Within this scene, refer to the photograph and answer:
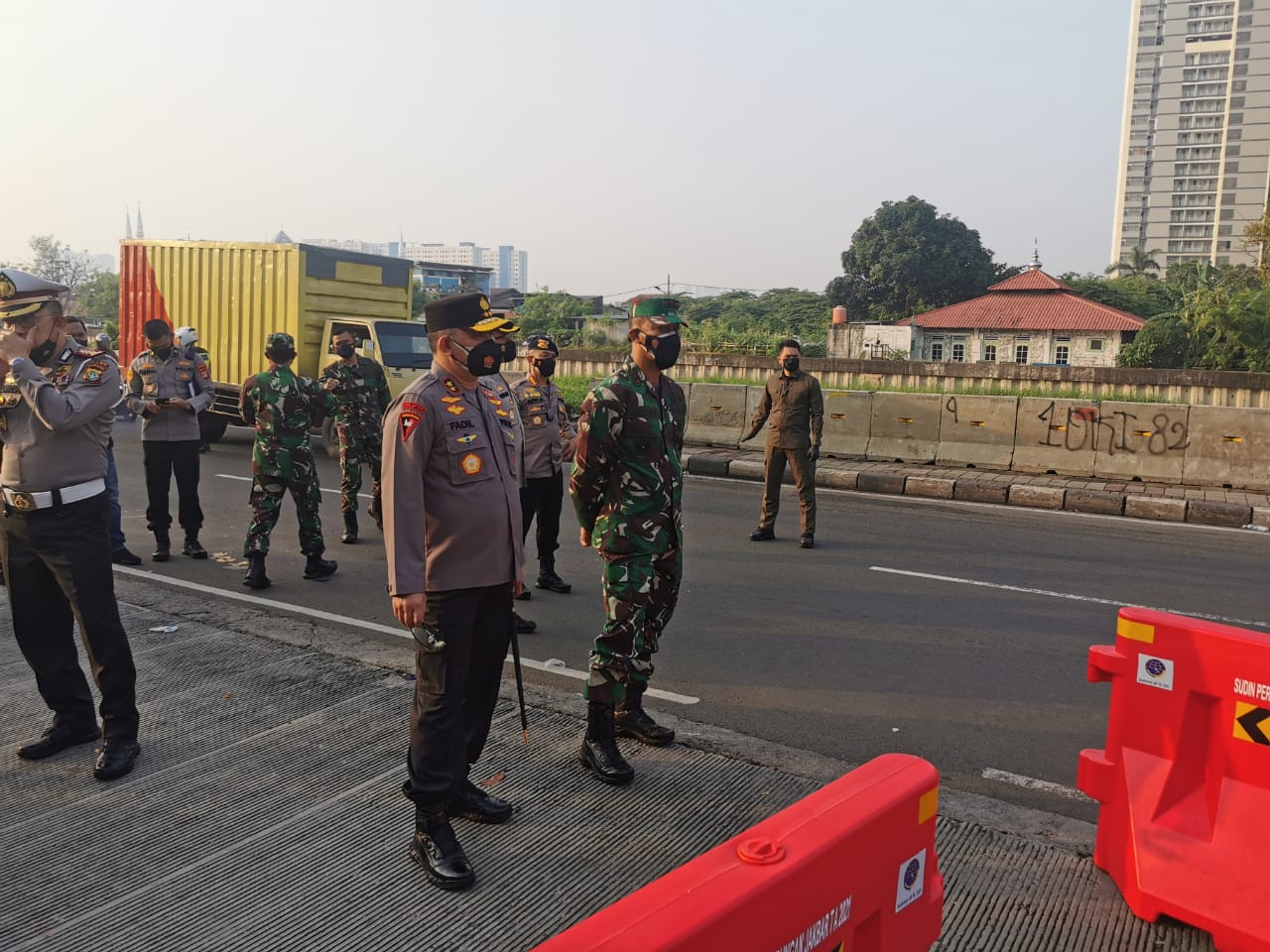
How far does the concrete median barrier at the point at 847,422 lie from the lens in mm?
15039

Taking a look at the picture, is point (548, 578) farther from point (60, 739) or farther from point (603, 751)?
point (60, 739)

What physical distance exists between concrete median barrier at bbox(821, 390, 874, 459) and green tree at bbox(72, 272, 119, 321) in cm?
4222

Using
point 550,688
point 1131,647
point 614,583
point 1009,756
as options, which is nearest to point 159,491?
point 550,688

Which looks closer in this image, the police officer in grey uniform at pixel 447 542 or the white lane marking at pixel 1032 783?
the police officer in grey uniform at pixel 447 542

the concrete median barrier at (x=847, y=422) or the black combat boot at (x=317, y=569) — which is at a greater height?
the concrete median barrier at (x=847, y=422)

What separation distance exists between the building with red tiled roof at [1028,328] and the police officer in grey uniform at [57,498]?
169 ft

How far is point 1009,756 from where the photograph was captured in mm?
4805

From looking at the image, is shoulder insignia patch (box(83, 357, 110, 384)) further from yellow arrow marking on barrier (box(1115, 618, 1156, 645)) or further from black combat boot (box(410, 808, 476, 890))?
yellow arrow marking on barrier (box(1115, 618, 1156, 645))

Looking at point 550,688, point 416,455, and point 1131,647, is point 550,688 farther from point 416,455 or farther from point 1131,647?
point 1131,647

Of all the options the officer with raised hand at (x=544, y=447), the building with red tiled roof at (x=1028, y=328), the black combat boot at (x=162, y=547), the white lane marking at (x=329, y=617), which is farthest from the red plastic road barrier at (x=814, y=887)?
the building with red tiled roof at (x=1028, y=328)

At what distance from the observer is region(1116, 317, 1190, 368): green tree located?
133ft

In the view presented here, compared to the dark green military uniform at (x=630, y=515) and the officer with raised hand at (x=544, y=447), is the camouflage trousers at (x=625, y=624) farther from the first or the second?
the officer with raised hand at (x=544, y=447)

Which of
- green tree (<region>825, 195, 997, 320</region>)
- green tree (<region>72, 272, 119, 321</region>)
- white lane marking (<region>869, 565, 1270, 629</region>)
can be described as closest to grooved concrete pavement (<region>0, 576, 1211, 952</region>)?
white lane marking (<region>869, 565, 1270, 629</region>)

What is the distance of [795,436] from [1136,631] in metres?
6.14
